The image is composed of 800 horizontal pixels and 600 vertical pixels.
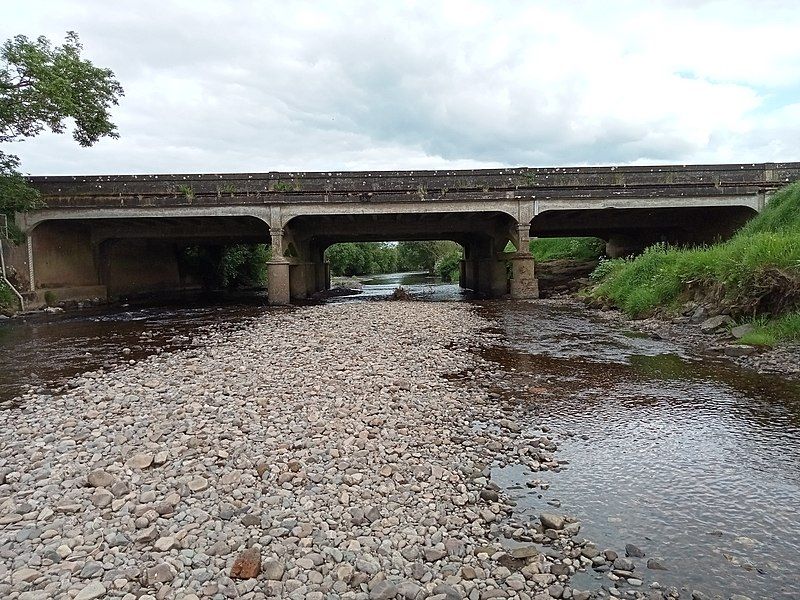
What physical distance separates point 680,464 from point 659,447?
483 mm

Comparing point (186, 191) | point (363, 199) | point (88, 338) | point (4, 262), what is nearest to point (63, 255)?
point (4, 262)

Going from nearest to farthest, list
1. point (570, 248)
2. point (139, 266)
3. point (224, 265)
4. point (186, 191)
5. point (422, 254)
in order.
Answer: point (186, 191)
point (139, 266)
point (570, 248)
point (224, 265)
point (422, 254)

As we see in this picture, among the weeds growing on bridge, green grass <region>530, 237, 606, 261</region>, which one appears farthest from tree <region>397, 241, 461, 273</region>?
the weeds growing on bridge

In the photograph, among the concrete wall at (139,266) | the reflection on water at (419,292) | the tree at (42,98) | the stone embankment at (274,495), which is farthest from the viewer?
the reflection on water at (419,292)

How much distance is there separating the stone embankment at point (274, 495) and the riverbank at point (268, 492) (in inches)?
0.7

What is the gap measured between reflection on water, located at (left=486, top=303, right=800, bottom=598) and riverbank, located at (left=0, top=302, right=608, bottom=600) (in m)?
0.52

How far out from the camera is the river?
3.80 metres

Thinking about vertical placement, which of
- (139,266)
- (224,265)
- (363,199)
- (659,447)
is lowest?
(659,447)

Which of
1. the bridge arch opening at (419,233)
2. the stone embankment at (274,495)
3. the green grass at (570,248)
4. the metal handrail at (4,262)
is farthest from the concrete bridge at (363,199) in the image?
the stone embankment at (274,495)

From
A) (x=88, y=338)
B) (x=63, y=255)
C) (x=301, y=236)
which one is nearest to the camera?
A: (x=88, y=338)

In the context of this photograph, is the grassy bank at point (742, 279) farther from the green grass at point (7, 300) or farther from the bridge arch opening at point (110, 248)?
the green grass at point (7, 300)

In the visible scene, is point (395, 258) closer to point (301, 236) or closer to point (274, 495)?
point (301, 236)

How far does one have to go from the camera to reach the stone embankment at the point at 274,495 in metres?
3.53

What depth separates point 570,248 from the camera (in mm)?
39250
